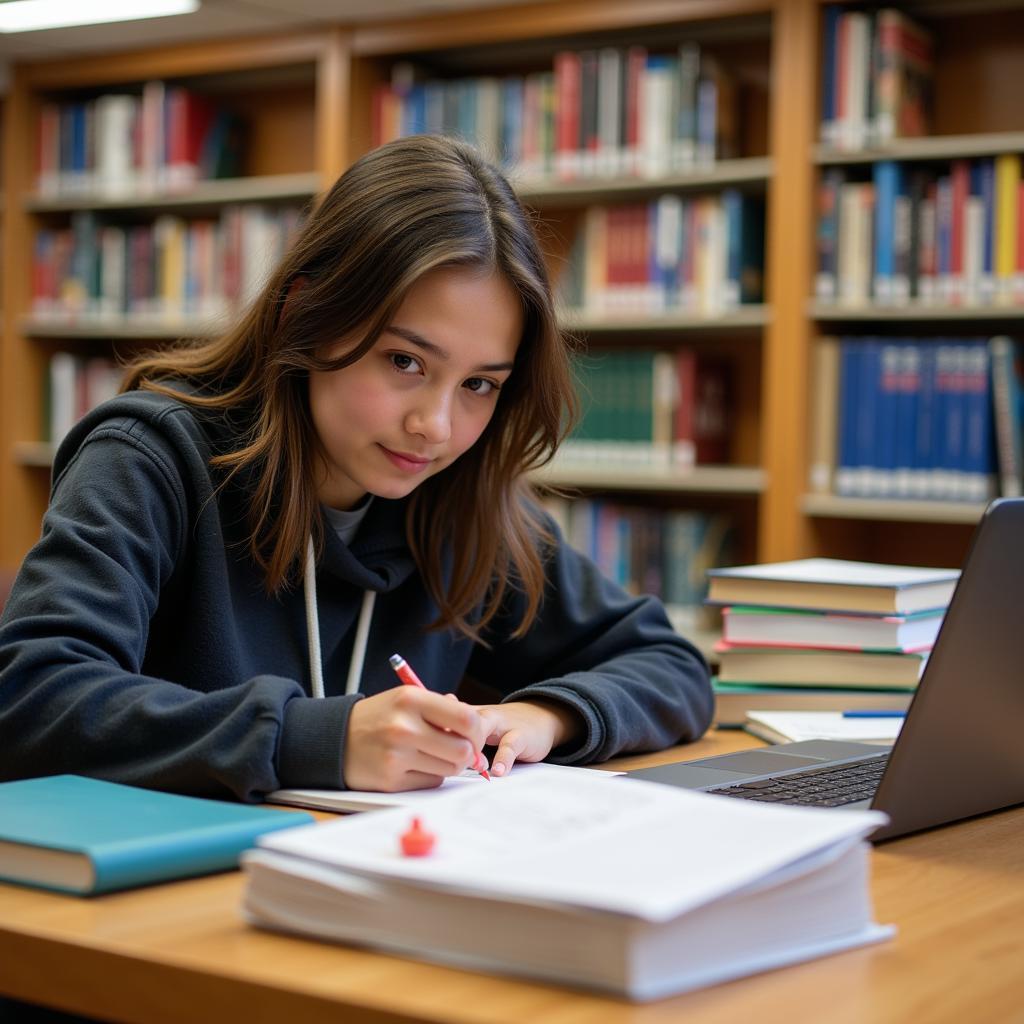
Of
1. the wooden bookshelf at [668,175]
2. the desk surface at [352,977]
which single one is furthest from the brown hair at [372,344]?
the wooden bookshelf at [668,175]

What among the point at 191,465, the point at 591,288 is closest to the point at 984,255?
the point at 591,288

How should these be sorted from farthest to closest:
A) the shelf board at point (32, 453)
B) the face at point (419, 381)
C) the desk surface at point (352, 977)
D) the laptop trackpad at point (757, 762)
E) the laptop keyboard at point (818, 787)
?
the shelf board at point (32, 453)
the face at point (419, 381)
the laptop trackpad at point (757, 762)
the laptop keyboard at point (818, 787)
the desk surface at point (352, 977)

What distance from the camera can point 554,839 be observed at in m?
0.73

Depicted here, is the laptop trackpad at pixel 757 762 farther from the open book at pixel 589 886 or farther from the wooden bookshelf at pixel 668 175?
the wooden bookshelf at pixel 668 175

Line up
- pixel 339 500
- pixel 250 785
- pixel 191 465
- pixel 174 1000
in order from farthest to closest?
pixel 339 500 → pixel 191 465 → pixel 250 785 → pixel 174 1000

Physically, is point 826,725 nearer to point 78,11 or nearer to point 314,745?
point 314,745

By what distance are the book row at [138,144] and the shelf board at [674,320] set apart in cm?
123

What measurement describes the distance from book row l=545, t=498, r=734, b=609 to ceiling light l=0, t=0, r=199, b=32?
1.51 metres

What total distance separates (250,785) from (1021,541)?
1.80ft

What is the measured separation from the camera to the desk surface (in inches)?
25.6

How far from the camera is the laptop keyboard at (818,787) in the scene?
1.08 meters

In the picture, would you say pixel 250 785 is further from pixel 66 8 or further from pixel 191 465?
pixel 66 8

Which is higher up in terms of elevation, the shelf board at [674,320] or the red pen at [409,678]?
the shelf board at [674,320]

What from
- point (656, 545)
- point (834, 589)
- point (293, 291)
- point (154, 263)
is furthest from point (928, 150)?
point (154, 263)
